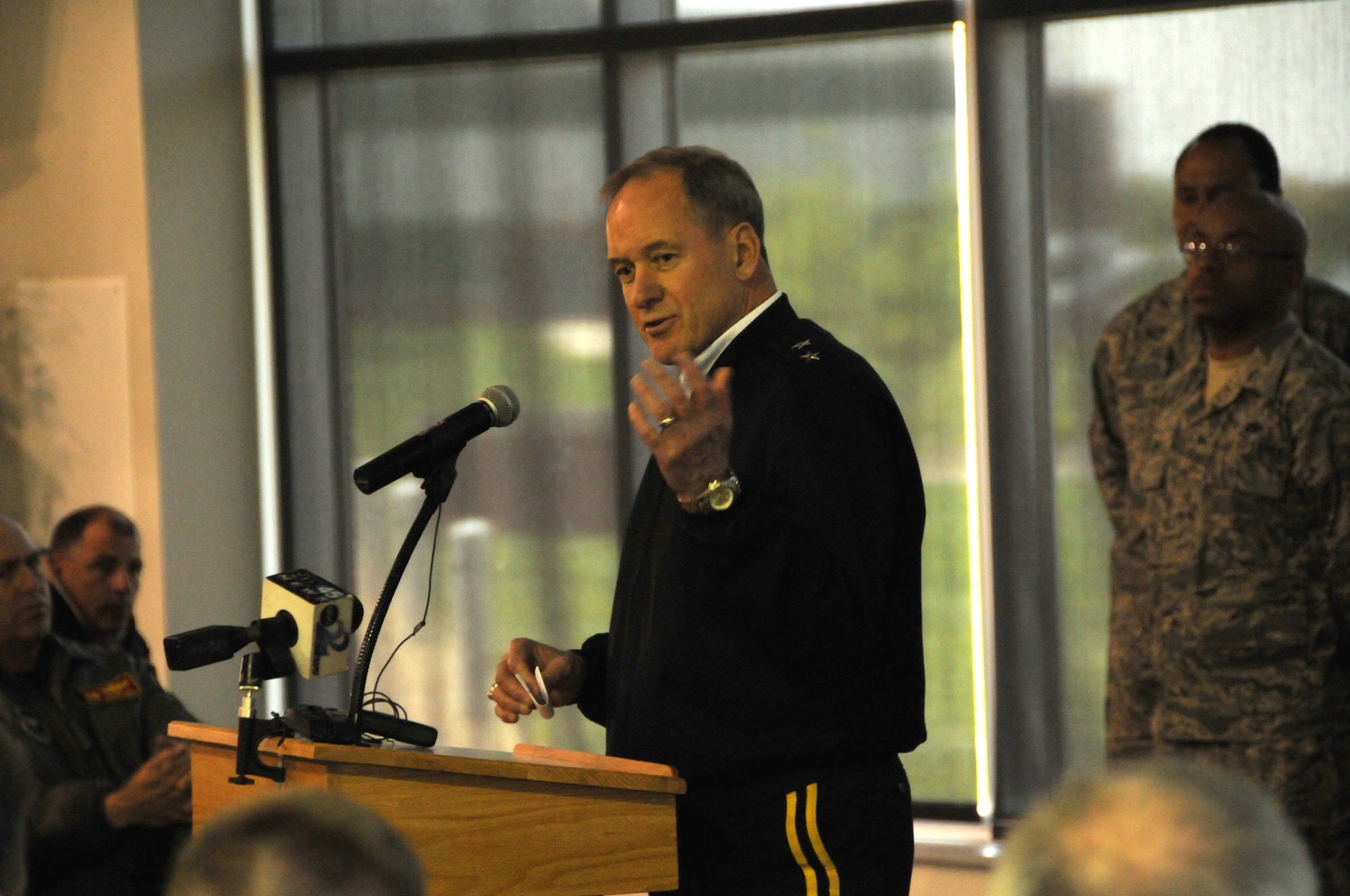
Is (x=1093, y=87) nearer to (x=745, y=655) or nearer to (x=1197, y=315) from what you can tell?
(x=1197, y=315)

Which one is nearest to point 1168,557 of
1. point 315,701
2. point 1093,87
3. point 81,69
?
point 1093,87

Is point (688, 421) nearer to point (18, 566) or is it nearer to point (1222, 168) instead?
point (18, 566)

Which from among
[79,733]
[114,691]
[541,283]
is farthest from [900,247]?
[79,733]

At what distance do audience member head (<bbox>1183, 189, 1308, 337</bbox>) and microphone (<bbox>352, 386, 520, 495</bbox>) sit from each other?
175cm

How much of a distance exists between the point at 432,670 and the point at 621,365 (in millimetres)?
1199

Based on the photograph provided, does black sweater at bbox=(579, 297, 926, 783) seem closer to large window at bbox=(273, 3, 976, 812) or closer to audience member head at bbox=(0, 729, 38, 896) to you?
audience member head at bbox=(0, 729, 38, 896)

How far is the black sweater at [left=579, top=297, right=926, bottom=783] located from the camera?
1.76 metres

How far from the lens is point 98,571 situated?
11.5 ft

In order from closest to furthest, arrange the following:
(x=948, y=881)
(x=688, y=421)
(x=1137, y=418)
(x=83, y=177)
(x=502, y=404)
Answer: (x=688, y=421) → (x=502, y=404) → (x=1137, y=418) → (x=948, y=881) → (x=83, y=177)

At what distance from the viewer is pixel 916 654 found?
1.92m

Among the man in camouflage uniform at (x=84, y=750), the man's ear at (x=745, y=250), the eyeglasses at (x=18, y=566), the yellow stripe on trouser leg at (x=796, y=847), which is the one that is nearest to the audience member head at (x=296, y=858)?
the yellow stripe on trouser leg at (x=796, y=847)

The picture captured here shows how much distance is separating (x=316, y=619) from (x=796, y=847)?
0.63 metres

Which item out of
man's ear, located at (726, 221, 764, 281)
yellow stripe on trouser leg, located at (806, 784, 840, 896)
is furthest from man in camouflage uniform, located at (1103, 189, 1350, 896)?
yellow stripe on trouser leg, located at (806, 784, 840, 896)

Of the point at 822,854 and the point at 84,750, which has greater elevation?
the point at 822,854
